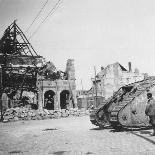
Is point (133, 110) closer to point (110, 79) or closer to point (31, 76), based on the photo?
point (31, 76)

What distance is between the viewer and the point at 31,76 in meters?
32.8

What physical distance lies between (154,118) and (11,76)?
81.6 feet

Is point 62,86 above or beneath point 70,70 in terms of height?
beneath

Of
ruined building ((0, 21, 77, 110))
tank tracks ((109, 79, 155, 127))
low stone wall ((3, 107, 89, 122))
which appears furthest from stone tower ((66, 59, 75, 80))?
tank tracks ((109, 79, 155, 127))

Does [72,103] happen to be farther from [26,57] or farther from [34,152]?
[34,152]

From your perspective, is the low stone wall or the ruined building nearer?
the low stone wall

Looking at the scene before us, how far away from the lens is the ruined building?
3203 centimetres

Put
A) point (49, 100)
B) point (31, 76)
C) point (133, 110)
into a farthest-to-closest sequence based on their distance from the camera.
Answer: point (49, 100) < point (31, 76) < point (133, 110)

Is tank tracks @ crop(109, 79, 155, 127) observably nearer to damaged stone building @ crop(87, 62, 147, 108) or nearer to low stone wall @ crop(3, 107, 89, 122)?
low stone wall @ crop(3, 107, 89, 122)

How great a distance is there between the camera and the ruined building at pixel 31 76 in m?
32.0

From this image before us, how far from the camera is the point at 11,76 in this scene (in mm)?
31969

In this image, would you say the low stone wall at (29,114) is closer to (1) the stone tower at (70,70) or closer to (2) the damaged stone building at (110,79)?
(1) the stone tower at (70,70)

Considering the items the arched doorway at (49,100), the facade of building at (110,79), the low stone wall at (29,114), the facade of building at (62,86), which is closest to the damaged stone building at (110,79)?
the facade of building at (110,79)

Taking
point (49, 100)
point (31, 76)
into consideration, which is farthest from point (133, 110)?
point (49, 100)
